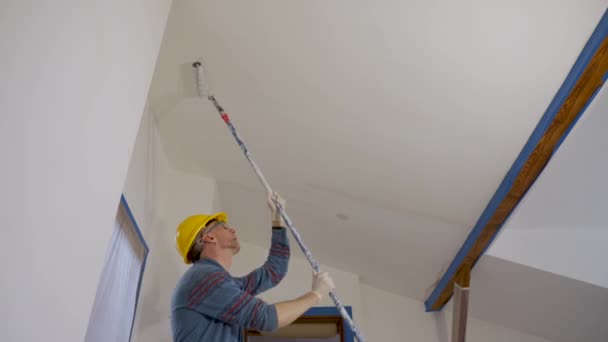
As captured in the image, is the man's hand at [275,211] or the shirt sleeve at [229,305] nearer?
the shirt sleeve at [229,305]

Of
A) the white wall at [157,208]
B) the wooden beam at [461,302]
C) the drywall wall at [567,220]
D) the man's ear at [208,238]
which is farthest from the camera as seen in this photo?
the wooden beam at [461,302]

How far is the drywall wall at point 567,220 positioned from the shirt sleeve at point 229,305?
1779 millimetres

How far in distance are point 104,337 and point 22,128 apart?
5.32ft

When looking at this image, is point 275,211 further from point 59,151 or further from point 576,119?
point 576,119

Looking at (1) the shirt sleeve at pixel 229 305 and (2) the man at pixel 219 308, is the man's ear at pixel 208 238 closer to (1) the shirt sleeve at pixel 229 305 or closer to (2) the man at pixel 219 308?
(2) the man at pixel 219 308

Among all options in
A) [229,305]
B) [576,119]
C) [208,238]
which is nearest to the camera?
[229,305]

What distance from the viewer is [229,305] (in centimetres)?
Answer: 161

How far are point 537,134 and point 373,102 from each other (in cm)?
78

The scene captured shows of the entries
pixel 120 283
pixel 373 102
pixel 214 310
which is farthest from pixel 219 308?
pixel 373 102

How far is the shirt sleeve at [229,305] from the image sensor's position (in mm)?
1604

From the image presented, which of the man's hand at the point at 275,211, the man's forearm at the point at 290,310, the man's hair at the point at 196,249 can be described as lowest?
the man's forearm at the point at 290,310

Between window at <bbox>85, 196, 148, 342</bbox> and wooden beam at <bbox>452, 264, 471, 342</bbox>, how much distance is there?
2.08 meters

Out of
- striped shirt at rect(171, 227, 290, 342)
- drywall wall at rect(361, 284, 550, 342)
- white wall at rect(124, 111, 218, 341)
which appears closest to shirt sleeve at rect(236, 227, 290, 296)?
striped shirt at rect(171, 227, 290, 342)

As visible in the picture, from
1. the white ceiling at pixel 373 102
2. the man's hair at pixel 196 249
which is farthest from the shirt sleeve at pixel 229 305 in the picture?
the white ceiling at pixel 373 102
